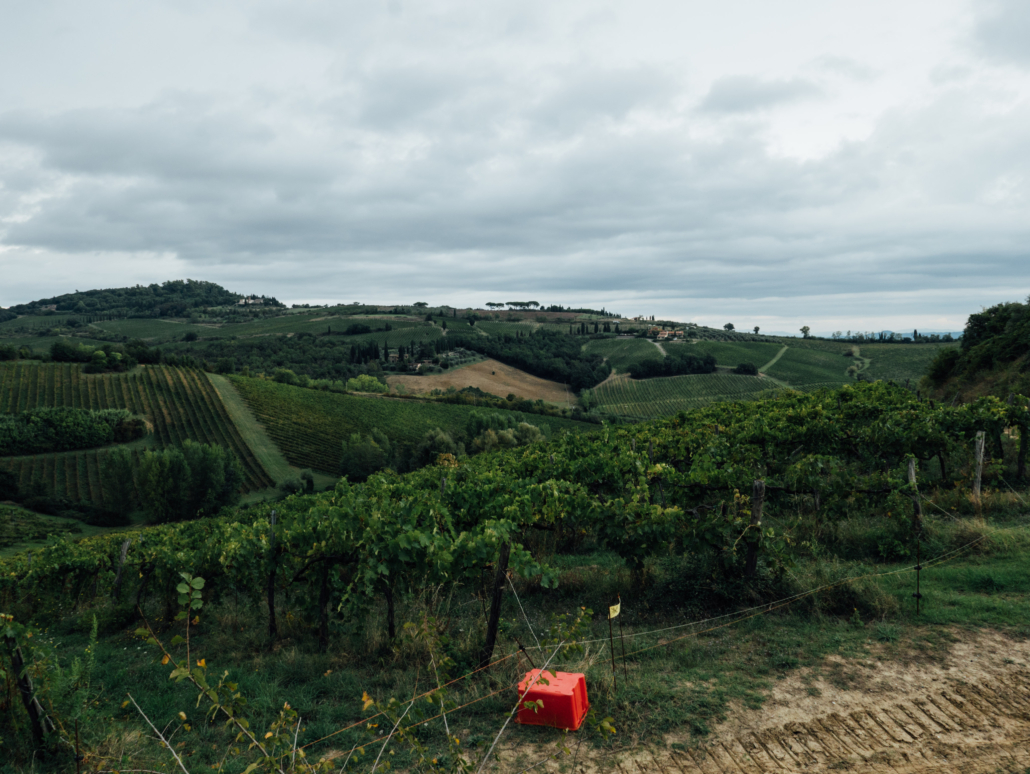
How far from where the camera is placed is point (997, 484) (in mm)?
11023

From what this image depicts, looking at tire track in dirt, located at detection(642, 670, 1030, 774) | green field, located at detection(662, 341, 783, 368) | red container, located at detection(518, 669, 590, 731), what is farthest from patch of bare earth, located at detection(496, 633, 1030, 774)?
green field, located at detection(662, 341, 783, 368)

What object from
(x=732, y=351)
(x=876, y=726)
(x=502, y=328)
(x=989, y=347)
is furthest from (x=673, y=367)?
(x=876, y=726)

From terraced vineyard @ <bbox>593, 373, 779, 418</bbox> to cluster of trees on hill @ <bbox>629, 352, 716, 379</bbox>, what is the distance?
2.30 meters

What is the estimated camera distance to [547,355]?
113 m

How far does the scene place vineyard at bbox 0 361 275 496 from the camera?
5494 centimetres

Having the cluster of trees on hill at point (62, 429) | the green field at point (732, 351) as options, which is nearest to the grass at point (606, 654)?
the cluster of trees on hill at point (62, 429)

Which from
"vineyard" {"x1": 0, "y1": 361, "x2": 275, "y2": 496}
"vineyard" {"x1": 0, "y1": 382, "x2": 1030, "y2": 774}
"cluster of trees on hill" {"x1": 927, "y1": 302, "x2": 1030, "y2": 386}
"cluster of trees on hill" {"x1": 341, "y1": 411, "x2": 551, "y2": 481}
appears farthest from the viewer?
"cluster of trees on hill" {"x1": 341, "y1": 411, "x2": 551, "y2": 481}

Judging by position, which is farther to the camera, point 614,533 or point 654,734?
point 614,533

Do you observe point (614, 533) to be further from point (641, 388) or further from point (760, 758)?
point (641, 388)

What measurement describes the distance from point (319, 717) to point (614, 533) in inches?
160

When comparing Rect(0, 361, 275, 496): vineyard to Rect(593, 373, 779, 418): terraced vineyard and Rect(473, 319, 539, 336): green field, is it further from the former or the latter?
Rect(473, 319, 539, 336): green field

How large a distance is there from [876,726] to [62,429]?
243ft

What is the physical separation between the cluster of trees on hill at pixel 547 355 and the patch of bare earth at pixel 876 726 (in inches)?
3667

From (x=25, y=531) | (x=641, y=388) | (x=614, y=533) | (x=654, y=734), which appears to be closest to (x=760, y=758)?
(x=654, y=734)
